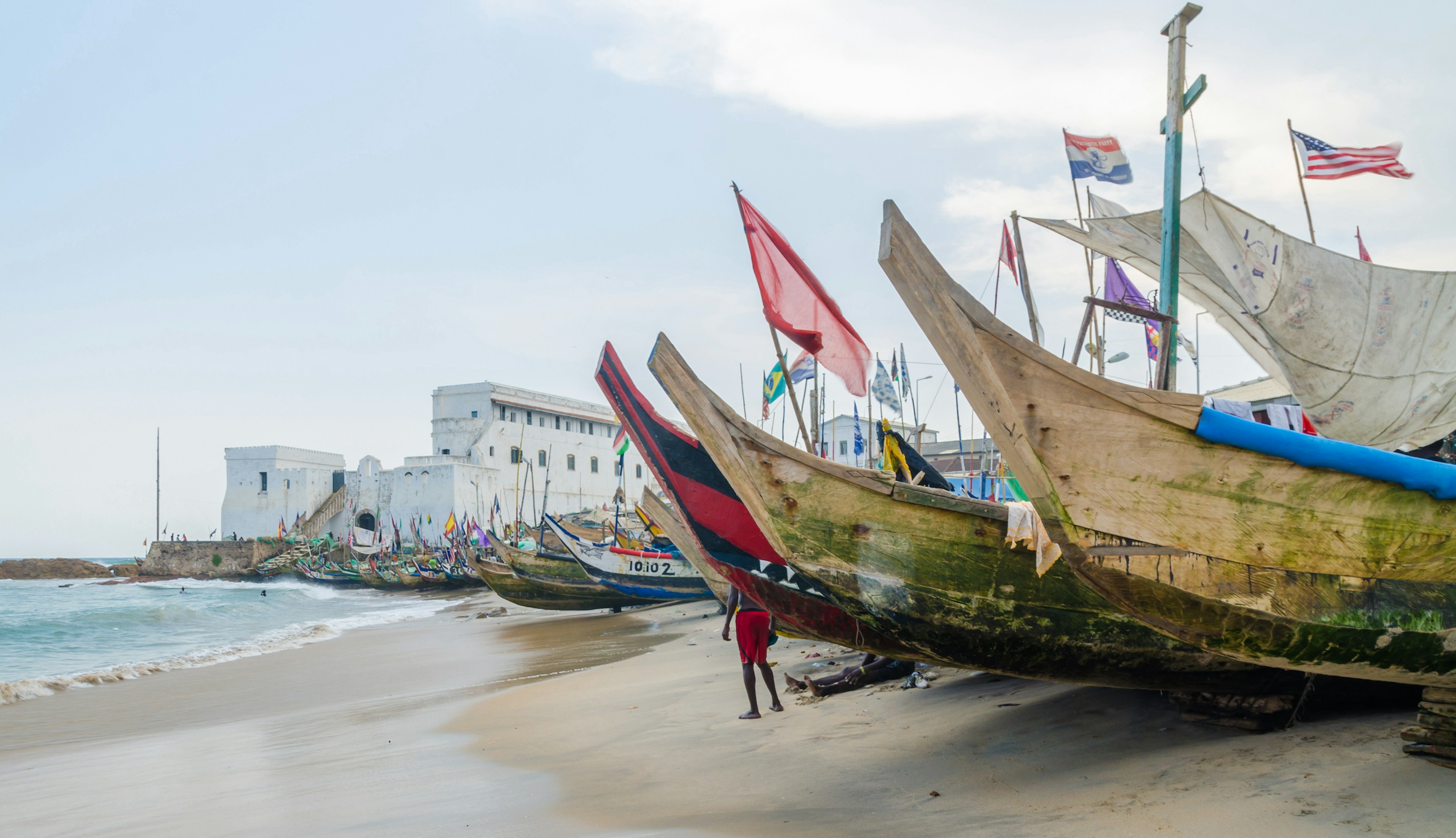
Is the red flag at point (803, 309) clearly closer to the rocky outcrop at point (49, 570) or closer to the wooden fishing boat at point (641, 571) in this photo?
the wooden fishing boat at point (641, 571)

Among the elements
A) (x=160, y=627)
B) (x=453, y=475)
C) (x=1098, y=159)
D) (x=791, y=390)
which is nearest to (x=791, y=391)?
(x=791, y=390)

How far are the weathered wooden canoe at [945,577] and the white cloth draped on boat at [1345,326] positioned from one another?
4323 mm

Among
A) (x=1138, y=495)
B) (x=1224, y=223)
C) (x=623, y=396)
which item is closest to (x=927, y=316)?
(x=1138, y=495)

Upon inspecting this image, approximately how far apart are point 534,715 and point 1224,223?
7742 mm

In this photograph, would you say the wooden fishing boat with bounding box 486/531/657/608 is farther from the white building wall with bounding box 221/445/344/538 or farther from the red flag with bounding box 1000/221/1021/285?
the white building wall with bounding box 221/445/344/538

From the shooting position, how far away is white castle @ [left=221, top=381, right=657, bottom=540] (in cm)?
4603

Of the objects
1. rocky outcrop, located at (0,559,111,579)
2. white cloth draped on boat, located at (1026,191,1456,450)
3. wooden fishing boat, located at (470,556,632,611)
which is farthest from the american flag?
rocky outcrop, located at (0,559,111,579)

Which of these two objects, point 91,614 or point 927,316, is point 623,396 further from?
point 91,614

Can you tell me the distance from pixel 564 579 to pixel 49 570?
78.6 meters

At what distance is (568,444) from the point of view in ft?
171

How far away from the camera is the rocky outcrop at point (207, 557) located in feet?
162

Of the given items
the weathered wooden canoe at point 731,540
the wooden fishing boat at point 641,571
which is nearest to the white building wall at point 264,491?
the wooden fishing boat at point 641,571

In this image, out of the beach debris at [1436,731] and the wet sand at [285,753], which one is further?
the wet sand at [285,753]

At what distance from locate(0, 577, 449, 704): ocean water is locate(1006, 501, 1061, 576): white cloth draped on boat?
13234 millimetres
